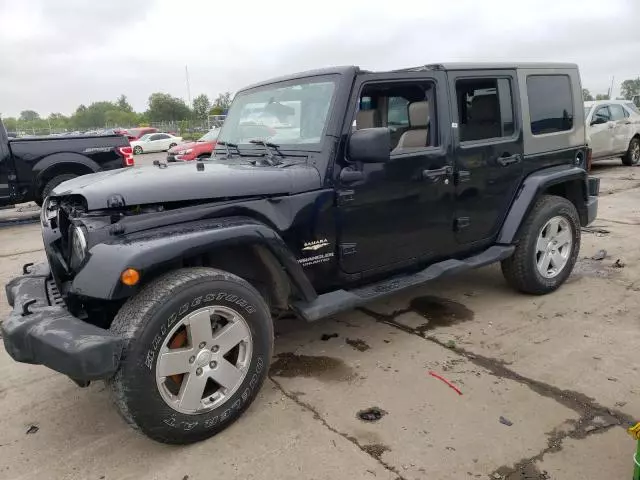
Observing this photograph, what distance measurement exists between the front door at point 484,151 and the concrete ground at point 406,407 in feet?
2.64

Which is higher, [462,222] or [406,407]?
[462,222]

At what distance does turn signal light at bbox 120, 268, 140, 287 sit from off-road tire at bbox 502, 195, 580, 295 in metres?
3.15

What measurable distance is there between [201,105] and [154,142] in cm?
3655

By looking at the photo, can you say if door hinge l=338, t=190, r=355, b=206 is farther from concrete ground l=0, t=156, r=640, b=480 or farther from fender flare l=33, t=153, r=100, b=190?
fender flare l=33, t=153, r=100, b=190

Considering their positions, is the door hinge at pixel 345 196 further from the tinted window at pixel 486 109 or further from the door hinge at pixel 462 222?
the tinted window at pixel 486 109

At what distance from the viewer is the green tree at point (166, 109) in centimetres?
6762

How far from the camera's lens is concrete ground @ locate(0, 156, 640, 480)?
249 cm

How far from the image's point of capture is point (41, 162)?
28.0 feet

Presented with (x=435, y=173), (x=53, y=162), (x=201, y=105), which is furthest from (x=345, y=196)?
(x=201, y=105)

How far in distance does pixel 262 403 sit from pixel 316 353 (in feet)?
2.41

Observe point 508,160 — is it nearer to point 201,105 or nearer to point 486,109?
point 486,109

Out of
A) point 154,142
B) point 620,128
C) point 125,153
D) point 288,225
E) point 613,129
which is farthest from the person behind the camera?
point 154,142

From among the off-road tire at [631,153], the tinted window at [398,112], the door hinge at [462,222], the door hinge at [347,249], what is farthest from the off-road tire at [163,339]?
the off-road tire at [631,153]

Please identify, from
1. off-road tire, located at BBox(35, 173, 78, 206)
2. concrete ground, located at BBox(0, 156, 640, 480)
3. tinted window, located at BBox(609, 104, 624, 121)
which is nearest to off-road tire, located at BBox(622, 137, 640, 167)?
tinted window, located at BBox(609, 104, 624, 121)
